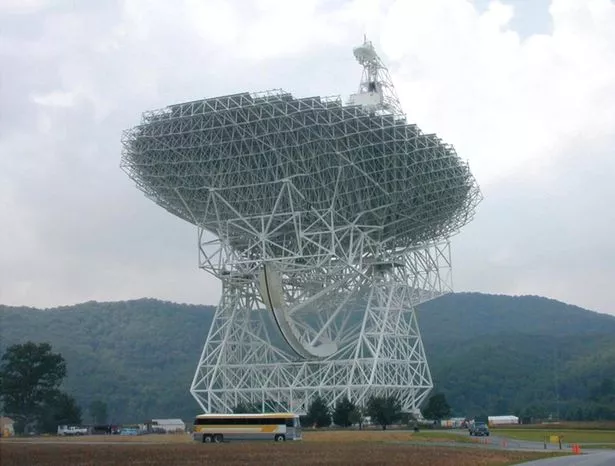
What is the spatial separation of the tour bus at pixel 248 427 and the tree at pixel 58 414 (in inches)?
1519

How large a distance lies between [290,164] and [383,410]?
1985 centimetres

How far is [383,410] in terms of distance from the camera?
70000 millimetres

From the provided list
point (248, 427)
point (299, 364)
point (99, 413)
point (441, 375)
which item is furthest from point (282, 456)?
point (441, 375)

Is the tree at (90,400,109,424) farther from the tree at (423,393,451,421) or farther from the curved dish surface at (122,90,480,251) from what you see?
the curved dish surface at (122,90,480,251)

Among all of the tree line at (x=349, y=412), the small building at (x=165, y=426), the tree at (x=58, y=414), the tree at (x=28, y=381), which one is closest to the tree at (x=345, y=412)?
the tree line at (x=349, y=412)

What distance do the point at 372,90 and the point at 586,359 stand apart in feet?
393

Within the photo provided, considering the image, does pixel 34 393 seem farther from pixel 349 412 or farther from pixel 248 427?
pixel 248 427

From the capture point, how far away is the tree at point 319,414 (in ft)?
231

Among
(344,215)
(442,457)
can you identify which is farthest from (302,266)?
(442,457)

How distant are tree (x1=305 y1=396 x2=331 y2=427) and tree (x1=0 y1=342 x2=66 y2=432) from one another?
3689 centimetres

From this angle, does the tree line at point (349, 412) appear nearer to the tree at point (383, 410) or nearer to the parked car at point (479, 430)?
the tree at point (383, 410)

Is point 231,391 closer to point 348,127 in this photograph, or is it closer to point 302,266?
point 302,266

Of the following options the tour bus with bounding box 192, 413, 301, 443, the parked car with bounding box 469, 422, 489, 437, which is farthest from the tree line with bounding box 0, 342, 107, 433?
the parked car with bounding box 469, 422, 489, 437

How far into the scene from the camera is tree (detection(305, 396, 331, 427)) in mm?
70312
